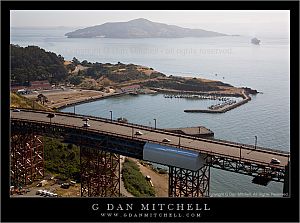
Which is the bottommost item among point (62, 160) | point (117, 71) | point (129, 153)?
point (62, 160)

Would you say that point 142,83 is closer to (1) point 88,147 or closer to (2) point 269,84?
(2) point 269,84

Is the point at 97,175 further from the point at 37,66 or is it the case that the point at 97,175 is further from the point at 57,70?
the point at 57,70

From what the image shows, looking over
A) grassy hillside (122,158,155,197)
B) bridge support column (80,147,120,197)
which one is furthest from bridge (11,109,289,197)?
grassy hillside (122,158,155,197)

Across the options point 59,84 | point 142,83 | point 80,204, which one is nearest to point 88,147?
point 80,204

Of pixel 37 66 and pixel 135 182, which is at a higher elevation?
pixel 37 66

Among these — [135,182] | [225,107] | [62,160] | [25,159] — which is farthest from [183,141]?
[225,107]

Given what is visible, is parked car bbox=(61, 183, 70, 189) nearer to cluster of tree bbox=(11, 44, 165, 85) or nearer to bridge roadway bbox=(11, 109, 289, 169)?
bridge roadway bbox=(11, 109, 289, 169)

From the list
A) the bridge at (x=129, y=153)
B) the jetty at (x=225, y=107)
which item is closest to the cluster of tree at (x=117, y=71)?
the jetty at (x=225, y=107)
